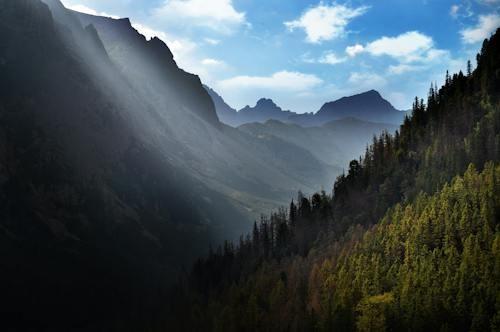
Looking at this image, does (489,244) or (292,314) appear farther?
(292,314)

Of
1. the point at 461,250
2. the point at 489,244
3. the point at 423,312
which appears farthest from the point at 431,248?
the point at 423,312

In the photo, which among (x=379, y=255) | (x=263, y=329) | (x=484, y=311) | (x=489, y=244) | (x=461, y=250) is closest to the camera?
(x=484, y=311)

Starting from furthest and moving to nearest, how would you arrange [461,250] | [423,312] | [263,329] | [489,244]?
[263,329] → [461,250] → [489,244] → [423,312]

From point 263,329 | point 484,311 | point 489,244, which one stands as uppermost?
point 489,244

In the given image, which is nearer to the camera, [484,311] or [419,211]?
[484,311]

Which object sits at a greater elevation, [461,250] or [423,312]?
[461,250]

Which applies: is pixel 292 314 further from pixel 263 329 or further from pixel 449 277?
pixel 449 277

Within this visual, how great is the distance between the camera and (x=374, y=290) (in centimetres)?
15912

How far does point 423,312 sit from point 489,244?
88.6 feet

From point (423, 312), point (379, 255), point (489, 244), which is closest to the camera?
point (423, 312)

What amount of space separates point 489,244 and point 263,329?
77.5 m

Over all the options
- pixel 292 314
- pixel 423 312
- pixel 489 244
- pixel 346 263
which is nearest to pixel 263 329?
pixel 292 314

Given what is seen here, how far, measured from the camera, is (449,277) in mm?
139750

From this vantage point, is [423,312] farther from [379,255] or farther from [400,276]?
[379,255]
